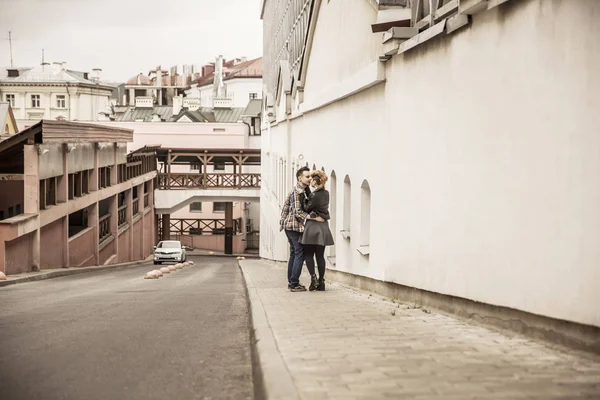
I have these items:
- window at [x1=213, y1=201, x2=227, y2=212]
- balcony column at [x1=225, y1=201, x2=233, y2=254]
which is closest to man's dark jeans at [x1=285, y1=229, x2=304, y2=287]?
balcony column at [x1=225, y1=201, x2=233, y2=254]

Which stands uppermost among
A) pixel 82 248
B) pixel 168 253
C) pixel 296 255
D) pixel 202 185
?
pixel 202 185

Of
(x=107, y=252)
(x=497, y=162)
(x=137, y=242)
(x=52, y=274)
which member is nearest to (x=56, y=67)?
(x=137, y=242)

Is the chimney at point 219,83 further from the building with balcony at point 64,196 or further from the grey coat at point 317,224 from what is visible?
the grey coat at point 317,224

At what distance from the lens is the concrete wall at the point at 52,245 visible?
28734 mm

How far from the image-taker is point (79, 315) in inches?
440

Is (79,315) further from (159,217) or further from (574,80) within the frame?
(159,217)

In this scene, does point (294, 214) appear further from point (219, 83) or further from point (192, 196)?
point (219, 83)

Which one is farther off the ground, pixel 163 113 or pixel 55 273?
pixel 163 113

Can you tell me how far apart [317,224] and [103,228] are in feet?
96.5

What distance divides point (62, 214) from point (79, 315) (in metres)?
20.0

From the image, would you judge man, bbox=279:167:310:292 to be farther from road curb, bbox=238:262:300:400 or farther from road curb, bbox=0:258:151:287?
road curb, bbox=0:258:151:287

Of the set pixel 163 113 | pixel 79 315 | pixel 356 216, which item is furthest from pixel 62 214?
pixel 163 113

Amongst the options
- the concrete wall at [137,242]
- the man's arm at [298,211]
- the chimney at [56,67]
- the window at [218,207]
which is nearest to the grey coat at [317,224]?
the man's arm at [298,211]

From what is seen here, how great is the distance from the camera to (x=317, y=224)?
44.7ft
